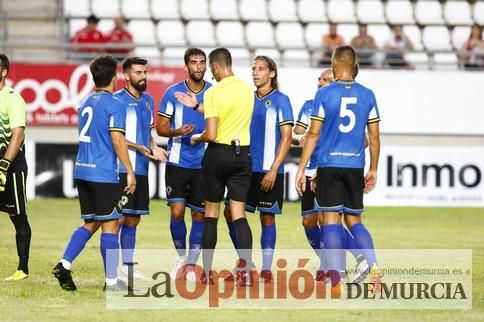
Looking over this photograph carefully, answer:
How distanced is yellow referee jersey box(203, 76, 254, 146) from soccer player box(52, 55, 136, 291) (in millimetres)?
824

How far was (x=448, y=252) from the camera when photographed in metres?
13.7

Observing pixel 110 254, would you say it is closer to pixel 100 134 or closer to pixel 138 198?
pixel 100 134

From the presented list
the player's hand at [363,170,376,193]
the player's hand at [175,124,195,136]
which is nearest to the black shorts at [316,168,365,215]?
the player's hand at [363,170,376,193]

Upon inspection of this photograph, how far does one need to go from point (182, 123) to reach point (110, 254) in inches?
82.1

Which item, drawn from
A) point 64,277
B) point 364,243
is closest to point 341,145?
point 364,243

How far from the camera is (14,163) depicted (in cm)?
1094

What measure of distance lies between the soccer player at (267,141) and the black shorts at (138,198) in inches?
32.5

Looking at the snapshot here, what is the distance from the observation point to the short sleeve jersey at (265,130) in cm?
1116

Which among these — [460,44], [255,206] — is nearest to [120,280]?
[255,206]

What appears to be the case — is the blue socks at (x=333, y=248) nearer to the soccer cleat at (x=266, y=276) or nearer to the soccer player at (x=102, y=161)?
the soccer cleat at (x=266, y=276)

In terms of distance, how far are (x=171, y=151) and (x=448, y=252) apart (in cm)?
402

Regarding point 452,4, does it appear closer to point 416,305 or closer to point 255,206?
point 255,206

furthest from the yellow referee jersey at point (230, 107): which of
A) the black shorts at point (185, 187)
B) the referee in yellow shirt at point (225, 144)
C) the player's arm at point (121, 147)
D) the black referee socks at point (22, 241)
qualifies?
the black referee socks at point (22, 241)

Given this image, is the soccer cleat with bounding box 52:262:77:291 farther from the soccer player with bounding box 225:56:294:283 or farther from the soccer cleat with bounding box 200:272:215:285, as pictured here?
the soccer player with bounding box 225:56:294:283
